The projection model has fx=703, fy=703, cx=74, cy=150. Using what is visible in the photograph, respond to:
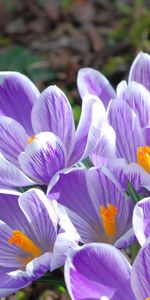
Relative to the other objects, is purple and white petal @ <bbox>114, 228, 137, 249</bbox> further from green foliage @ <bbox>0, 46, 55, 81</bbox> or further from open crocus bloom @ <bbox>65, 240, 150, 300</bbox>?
green foliage @ <bbox>0, 46, 55, 81</bbox>

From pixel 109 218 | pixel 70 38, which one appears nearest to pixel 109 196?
pixel 109 218

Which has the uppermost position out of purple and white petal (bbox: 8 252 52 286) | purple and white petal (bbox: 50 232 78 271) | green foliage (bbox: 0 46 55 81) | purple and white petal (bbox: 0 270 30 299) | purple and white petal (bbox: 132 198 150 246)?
purple and white petal (bbox: 132 198 150 246)

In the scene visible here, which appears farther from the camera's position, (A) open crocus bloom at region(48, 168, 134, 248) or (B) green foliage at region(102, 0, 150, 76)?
(B) green foliage at region(102, 0, 150, 76)

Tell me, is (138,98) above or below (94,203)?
above

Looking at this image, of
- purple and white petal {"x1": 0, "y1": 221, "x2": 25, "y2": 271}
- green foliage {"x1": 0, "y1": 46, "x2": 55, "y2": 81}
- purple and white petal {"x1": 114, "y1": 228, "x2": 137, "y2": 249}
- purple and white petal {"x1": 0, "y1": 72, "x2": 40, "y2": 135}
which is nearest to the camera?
purple and white petal {"x1": 114, "y1": 228, "x2": 137, "y2": 249}

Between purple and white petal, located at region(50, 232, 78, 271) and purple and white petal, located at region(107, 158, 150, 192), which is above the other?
purple and white petal, located at region(107, 158, 150, 192)

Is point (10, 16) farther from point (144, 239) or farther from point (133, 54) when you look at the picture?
point (144, 239)

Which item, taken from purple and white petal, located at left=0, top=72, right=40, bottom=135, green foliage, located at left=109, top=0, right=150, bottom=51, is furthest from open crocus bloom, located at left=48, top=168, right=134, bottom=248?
green foliage, located at left=109, top=0, right=150, bottom=51

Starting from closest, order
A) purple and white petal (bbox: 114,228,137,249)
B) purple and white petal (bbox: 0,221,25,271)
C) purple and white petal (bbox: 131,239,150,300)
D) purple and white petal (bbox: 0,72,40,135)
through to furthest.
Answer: purple and white petal (bbox: 131,239,150,300)
purple and white petal (bbox: 114,228,137,249)
purple and white petal (bbox: 0,221,25,271)
purple and white petal (bbox: 0,72,40,135)

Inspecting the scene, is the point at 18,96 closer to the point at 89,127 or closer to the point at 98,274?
the point at 89,127
